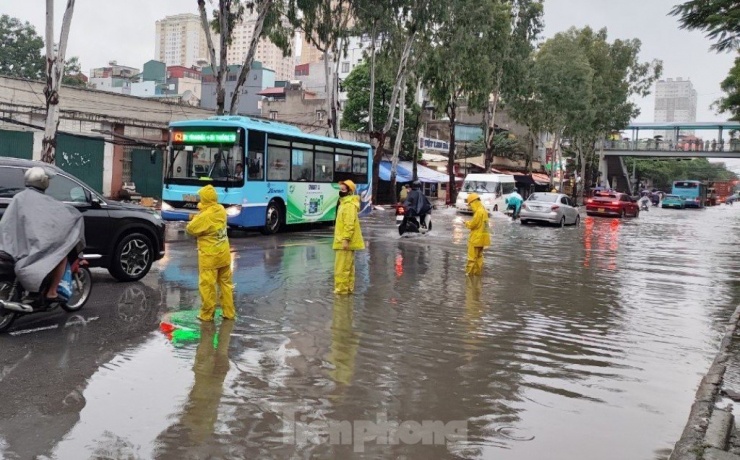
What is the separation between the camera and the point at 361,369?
6.24m

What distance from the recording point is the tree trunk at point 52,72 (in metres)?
17.2

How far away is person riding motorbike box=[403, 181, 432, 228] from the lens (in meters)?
20.0

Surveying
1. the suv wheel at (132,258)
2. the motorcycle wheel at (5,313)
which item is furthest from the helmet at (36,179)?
the suv wheel at (132,258)

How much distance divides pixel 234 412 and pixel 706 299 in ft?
29.1

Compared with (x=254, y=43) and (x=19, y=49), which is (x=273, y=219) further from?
(x=19, y=49)

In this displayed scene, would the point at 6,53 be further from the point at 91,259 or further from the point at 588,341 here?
the point at 588,341

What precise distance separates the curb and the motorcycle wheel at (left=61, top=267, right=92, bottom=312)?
6.53 m

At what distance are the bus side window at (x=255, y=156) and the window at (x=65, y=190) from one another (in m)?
8.49

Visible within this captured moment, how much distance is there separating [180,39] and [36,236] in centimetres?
15563

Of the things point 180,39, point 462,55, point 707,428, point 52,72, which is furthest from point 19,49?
point 180,39

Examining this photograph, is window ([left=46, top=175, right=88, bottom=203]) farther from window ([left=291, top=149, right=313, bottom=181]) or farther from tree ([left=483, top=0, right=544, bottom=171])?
tree ([left=483, top=0, right=544, bottom=171])

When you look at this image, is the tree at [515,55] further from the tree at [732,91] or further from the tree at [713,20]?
the tree at [713,20]

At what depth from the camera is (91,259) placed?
32.4 ft

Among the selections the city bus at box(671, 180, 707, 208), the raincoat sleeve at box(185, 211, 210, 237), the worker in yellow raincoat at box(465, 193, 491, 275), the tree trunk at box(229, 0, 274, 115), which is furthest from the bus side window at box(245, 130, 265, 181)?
the city bus at box(671, 180, 707, 208)
